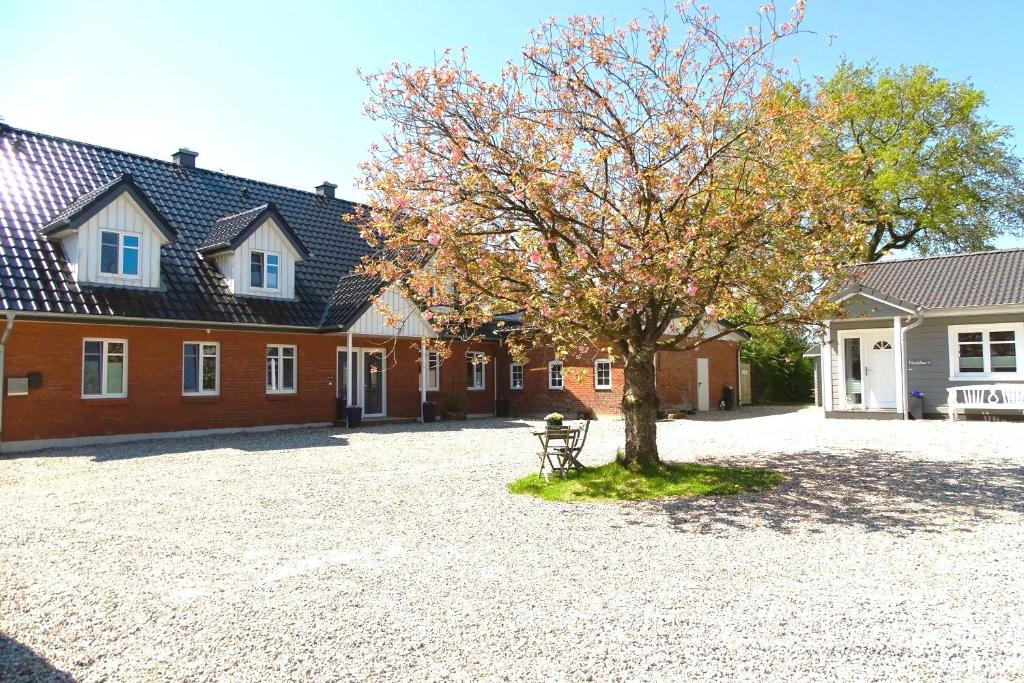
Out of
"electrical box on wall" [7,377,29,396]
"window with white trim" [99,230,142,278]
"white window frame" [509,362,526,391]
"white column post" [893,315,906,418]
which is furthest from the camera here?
"white window frame" [509,362,526,391]

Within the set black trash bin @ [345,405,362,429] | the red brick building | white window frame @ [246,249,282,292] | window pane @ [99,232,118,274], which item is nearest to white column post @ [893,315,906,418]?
the red brick building

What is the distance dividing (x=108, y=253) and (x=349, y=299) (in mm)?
6405

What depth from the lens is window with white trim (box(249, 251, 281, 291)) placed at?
1977cm

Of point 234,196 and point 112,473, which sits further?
point 234,196

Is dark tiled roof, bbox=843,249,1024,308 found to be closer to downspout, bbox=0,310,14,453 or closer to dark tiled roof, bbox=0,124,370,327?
dark tiled roof, bbox=0,124,370,327

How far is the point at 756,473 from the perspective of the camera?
36.6 ft

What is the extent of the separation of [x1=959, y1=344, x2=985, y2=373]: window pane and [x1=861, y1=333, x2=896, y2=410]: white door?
1.70 meters

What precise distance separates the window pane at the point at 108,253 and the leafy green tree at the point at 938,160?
29135 millimetres

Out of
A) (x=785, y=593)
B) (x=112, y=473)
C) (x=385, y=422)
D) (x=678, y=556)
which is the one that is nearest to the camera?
(x=785, y=593)

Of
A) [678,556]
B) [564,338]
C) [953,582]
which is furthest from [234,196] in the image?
[953,582]

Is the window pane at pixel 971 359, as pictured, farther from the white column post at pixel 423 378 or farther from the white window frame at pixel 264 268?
the white window frame at pixel 264 268

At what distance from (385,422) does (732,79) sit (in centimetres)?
1544

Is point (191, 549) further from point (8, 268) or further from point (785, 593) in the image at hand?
point (8, 268)

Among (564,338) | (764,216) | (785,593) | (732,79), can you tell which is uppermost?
(732,79)
